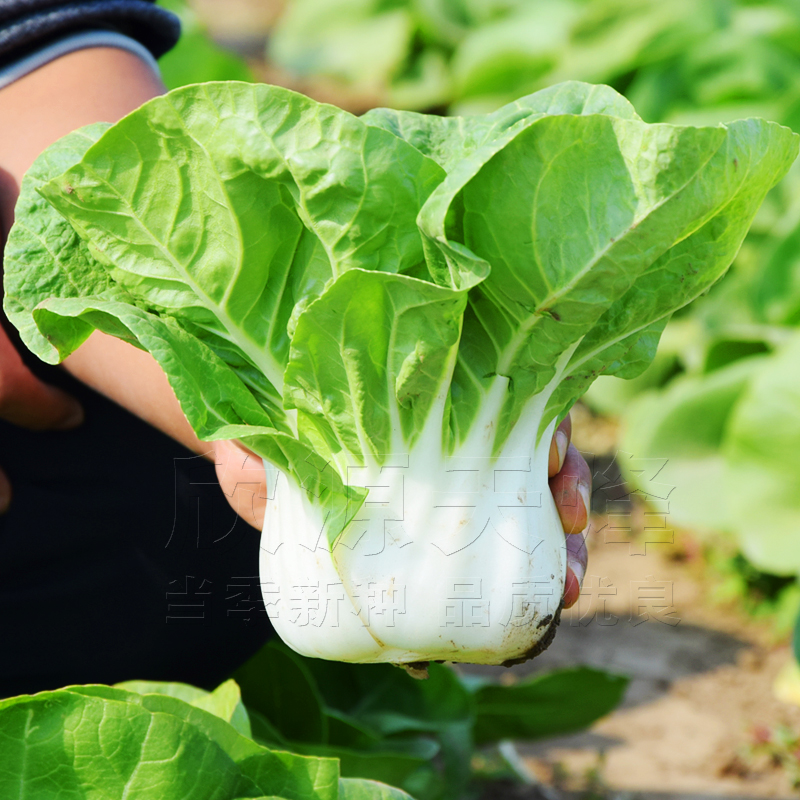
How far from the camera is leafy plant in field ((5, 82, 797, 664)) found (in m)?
0.97

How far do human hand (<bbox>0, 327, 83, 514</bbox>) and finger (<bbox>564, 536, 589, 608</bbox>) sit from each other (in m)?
0.79

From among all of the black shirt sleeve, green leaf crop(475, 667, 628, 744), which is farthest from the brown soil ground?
the black shirt sleeve

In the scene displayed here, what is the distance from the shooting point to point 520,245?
A: 1.00 m

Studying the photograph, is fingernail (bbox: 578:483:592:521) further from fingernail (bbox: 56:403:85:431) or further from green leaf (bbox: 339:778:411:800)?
fingernail (bbox: 56:403:85:431)

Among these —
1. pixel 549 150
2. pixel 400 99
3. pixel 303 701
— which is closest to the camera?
pixel 549 150

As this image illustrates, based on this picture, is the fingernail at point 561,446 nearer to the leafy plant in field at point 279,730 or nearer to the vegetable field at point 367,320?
the vegetable field at point 367,320

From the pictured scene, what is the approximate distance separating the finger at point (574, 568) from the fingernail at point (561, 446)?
118 mm

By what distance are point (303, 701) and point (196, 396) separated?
1.07m

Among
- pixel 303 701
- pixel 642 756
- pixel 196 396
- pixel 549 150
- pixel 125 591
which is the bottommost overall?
pixel 642 756

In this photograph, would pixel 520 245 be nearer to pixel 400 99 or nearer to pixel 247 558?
pixel 247 558

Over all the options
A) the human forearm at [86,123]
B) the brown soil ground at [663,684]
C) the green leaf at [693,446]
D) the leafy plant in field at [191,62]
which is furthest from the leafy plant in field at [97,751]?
the leafy plant in field at [191,62]

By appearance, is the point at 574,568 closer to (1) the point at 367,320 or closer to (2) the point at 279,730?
(1) the point at 367,320

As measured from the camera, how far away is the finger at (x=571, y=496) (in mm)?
1281

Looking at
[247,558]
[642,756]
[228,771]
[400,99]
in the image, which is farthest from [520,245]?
[400,99]
